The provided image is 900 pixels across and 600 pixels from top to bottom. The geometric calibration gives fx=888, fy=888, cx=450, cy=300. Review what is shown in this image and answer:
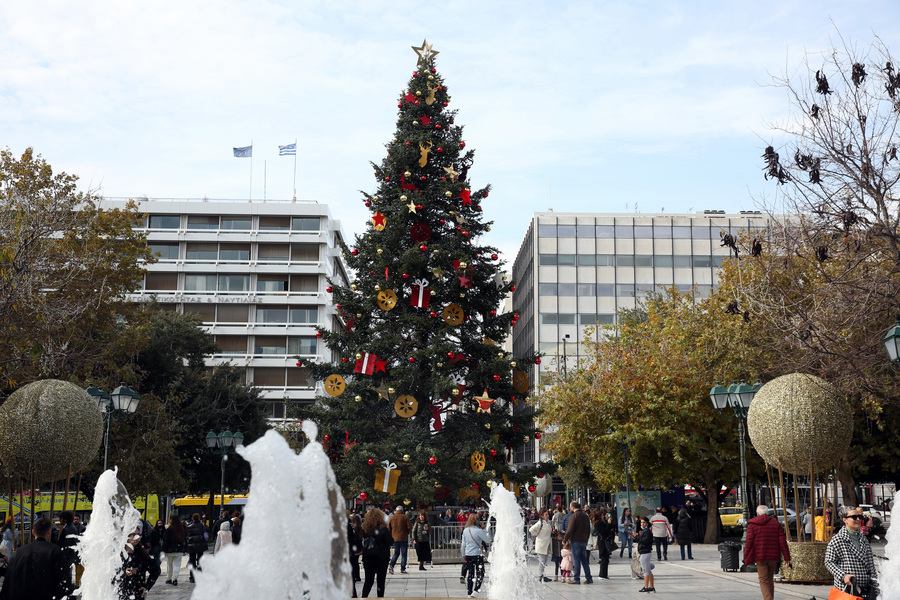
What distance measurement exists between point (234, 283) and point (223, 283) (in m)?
0.86

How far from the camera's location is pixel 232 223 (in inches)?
2872

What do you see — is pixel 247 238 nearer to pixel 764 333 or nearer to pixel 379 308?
pixel 379 308

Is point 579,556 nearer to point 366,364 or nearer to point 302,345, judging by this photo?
point 366,364

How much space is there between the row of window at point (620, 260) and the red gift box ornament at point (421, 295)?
48.1 m

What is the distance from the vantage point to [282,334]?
69625 millimetres

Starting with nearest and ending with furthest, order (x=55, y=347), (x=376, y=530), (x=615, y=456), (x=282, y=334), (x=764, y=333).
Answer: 1. (x=376, y=530)
2. (x=55, y=347)
3. (x=764, y=333)
4. (x=615, y=456)
5. (x=282, y=334)

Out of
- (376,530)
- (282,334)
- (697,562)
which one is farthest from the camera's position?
(282,334)

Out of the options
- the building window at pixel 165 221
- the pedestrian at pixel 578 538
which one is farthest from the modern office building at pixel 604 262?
the pedestrian at pixel 578 538

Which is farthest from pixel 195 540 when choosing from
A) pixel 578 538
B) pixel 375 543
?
pixel 578 538

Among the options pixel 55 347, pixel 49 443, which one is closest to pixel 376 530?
pixel 49 443

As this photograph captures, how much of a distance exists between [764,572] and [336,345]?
1892 cm

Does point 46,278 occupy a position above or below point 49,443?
above

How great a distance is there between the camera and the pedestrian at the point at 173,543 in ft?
65.9

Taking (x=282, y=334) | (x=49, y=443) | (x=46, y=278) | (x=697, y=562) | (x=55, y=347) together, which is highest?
(x=282, y=334)
